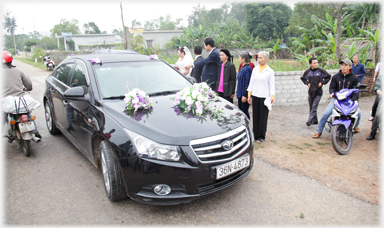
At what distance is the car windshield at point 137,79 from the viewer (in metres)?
3.70

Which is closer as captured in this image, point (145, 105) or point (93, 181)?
point (145, 105)

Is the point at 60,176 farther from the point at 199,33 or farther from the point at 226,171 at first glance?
the point at 199,33

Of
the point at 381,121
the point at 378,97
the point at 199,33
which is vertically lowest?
the point at 381,121

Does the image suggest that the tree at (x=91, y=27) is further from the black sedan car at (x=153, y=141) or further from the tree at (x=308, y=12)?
the black sedan car at (x=153, y=141)

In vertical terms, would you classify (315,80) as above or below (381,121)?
above

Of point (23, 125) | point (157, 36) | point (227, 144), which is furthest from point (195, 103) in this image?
point (157, 36)

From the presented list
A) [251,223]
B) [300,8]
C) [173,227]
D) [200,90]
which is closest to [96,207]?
[173,227]

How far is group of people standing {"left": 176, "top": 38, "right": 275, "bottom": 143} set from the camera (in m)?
4.95

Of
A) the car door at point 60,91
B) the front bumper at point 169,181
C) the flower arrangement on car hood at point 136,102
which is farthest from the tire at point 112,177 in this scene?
the car door at point 60,91

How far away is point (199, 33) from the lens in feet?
107

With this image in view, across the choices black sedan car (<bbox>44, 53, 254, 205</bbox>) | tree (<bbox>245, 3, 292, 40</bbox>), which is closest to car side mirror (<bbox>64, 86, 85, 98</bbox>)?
black sedan car (<bbox>44, 53, 254, 205</bbox>)

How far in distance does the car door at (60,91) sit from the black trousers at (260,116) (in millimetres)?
3428

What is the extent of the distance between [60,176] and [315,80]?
5.77m

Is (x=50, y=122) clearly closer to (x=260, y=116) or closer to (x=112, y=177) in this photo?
(x=112, y=177)
